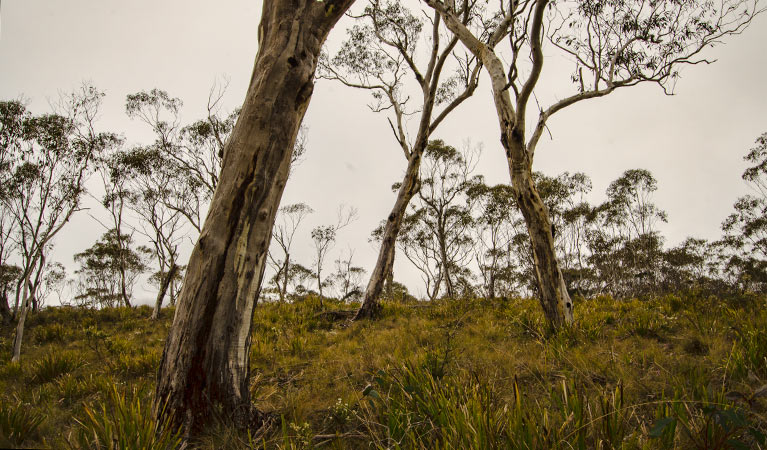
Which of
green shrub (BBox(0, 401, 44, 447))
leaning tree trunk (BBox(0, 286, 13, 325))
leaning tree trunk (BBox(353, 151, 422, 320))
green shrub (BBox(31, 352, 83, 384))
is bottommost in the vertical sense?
green shrub (BBox(31, 352, 83, 384))

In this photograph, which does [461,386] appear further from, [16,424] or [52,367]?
[52,367]

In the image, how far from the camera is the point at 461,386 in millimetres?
2395

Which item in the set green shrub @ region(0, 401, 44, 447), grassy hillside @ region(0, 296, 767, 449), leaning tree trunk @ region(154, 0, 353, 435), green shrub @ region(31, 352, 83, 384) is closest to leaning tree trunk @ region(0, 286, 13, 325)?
grassy hillside @ region(0, 296, 767, 449)

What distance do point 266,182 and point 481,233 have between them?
25865 mm

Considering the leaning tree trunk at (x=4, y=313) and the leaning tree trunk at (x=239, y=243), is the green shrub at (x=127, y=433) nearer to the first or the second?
the leaning tree trunk at (x=239, y=243)

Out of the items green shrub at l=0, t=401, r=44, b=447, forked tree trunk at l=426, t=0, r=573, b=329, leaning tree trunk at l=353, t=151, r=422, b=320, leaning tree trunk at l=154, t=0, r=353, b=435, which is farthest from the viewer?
leaning tree trunk at l=353, t=151, r=422, b=320

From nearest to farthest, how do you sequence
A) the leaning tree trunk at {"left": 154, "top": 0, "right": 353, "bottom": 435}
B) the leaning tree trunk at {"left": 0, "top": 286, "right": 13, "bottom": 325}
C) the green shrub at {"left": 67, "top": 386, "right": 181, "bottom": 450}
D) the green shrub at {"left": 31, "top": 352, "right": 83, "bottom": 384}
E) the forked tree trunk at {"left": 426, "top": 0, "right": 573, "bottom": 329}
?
the green shrub at {"left": 67, "top": 386, "right": 181, "bottom": 450}, the leaning tree trunk at {"left": 154, "top": 0, "right": 353, "bottom": 435}, the green shrub at {"left": 31, "top": 352, "right": 83, "bottom": 384}, the forked tree trunk at {"left": 426, "top": 0, "right": 573, "bottom": 329}, the leaning tree trunk at {"left": 0, "top": 286, "right": 13, "bottom": 325}

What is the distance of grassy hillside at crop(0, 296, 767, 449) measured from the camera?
1691 millimetres

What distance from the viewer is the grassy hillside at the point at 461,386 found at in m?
1.69

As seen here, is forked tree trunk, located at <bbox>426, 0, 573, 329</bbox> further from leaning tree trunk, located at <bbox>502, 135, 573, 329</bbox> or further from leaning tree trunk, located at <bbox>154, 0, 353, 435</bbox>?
leaning tree trunk, located at <bbox>154, 0, 353, 435</bbox>

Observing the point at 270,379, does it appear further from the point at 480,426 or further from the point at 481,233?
the point at 481,233

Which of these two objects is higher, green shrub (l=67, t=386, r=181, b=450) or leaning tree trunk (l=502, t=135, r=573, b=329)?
leaning tree trunk (l=502, t=135, r=573, b=329)

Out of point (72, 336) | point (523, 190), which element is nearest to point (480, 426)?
point (523, 190)

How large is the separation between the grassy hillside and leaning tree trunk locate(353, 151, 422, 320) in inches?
22.3
